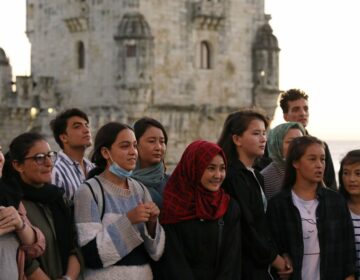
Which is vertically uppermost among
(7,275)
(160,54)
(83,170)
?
(160,54)

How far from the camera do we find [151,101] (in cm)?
3002

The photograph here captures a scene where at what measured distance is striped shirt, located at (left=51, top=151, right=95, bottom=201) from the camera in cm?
Result: 864

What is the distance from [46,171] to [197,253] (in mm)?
1421

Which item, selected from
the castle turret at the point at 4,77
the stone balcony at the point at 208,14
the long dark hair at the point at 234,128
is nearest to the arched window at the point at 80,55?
the castle turret at the point at 4,77

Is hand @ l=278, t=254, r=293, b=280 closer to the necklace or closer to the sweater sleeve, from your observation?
the necklace

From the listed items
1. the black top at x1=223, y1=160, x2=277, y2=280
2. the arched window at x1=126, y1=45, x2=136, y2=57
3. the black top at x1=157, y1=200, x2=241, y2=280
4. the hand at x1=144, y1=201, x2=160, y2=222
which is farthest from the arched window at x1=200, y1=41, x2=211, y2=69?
the hand at x1=144, y1=201, x2=160, y2=222

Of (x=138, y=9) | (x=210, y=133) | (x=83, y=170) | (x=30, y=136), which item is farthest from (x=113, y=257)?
(x=210, y=133)

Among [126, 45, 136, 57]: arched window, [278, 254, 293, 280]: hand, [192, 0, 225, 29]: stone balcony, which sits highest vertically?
[192, 0, 225, 29]: stone balcony

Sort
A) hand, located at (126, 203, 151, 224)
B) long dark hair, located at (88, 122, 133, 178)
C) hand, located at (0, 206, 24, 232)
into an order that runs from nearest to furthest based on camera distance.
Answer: hand, located at (0, 206, 24, 232) < hand, located at (126, 203, 151, 224) < long dark hair, located at (88, 122, 133, 178)

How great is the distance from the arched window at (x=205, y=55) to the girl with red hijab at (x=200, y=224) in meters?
24.0

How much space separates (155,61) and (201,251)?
22.6 m

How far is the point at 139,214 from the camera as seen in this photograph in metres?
7.37

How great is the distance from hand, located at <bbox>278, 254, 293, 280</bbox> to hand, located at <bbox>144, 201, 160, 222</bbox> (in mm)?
1296

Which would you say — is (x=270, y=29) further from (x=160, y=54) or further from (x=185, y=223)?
(x=185, y=223)
